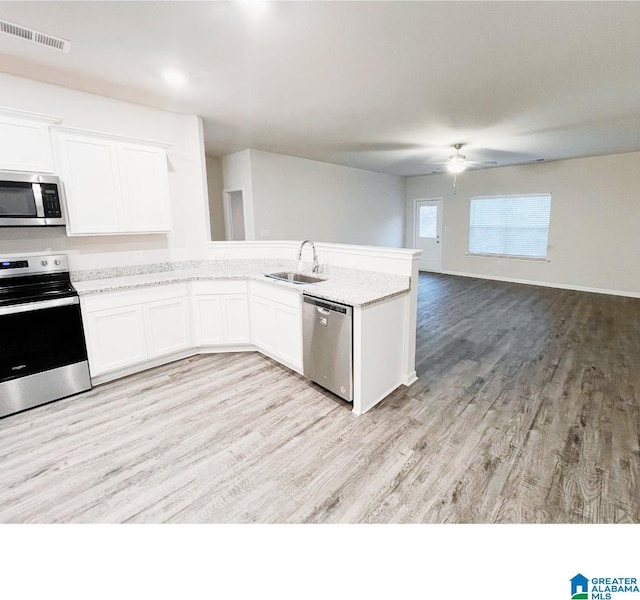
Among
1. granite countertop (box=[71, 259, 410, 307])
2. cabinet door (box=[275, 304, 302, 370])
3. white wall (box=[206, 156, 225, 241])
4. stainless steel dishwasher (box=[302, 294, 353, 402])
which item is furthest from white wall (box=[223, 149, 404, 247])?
stainless steel dishwasher (box=[302, 294, 353, 402])

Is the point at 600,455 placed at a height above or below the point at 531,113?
below

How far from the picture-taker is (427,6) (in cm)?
201

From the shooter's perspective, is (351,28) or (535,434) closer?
(351,28)

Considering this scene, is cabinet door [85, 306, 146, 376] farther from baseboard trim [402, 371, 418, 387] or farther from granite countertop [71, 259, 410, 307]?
baseboard trim [402, 371, 418, 387]

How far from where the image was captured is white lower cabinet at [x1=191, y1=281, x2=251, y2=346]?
366cm

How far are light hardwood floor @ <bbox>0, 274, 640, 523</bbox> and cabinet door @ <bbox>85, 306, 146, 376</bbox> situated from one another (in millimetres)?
214

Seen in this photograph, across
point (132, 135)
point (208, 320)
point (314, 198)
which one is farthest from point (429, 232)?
point (132, 135)

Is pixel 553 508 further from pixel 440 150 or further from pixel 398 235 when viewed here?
pixel 398 235

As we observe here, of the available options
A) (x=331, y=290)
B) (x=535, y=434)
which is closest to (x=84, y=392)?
(x=331, y=290)

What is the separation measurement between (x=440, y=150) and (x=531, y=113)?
2.14 meters

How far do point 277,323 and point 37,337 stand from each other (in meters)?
2.00

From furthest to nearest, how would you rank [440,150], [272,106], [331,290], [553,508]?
[440,150]
[272,106]
[331,290]
[553,508]

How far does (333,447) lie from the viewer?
228 cm

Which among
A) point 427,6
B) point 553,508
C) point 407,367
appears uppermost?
point 427,6
